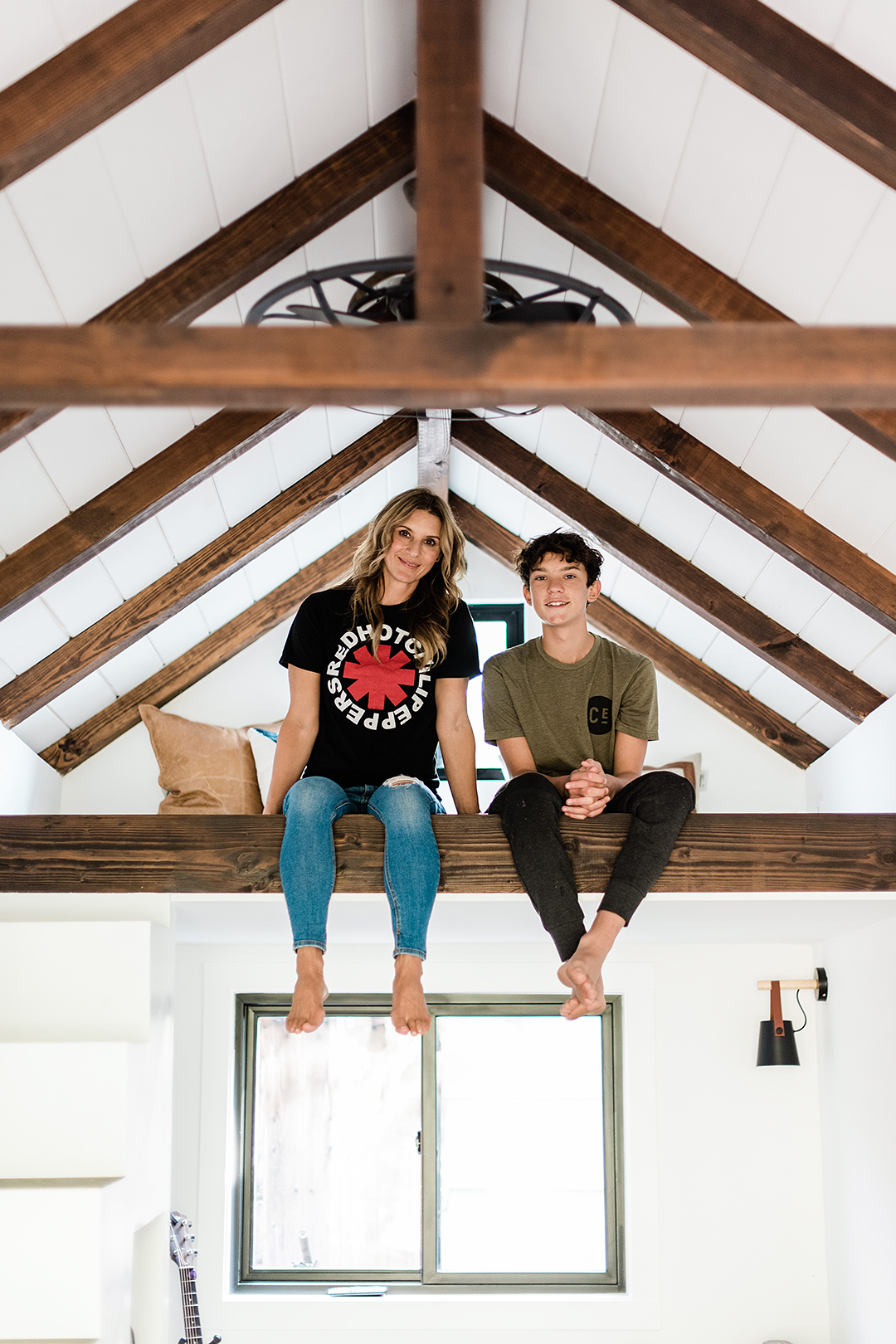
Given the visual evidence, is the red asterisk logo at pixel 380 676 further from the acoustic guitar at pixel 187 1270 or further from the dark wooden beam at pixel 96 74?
the acoustic guitar at pixel 187 1270

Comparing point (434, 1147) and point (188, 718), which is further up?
point (188, 718)

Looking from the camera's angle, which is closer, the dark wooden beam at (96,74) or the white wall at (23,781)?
the dark wooden beam at (96,74)

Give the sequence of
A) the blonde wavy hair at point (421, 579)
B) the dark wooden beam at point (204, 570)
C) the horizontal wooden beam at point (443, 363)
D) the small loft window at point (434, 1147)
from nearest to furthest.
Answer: the horizontal wooden beam at point (443, 363), the blonde wavy hair at point (421, 579), the dark wooden beam at point (204, 570), the small loft window at point (434, 1147)

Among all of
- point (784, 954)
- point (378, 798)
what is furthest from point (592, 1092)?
point (378, 798)

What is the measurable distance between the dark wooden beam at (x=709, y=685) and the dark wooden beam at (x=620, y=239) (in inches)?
69.4

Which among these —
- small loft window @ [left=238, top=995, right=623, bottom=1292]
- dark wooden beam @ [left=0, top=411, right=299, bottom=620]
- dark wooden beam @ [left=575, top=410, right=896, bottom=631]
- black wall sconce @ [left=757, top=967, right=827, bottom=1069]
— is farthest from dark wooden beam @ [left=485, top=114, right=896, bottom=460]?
small loft window @ [left=238, top=995, right=623, bottom=1292]

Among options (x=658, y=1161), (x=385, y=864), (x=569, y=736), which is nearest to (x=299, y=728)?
(x=385, y=864)

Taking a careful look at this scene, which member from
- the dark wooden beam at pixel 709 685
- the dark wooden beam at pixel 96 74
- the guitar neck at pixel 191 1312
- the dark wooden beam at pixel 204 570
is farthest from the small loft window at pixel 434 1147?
the dark wooden beam at pixel 96 74

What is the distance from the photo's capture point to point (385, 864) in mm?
2541

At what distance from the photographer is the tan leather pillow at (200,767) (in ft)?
12.8

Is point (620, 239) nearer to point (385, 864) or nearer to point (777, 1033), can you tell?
point (385, 864)

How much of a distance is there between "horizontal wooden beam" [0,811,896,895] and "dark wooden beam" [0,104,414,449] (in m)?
1.18

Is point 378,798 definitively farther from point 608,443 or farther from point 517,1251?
point 517,1251

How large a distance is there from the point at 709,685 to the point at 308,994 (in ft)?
7.90
